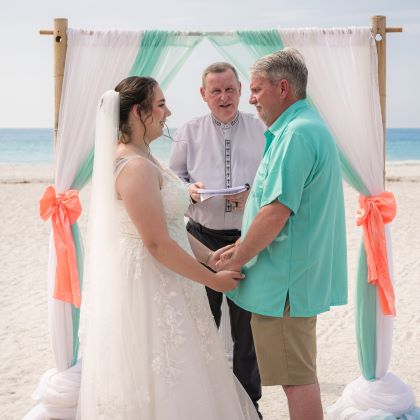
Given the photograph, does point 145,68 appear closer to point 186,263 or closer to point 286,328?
point 186,263

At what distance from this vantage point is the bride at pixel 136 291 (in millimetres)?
3025

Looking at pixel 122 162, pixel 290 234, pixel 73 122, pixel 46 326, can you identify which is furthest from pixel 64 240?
pixel 46 326

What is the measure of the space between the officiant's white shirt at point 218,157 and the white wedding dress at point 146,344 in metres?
1.11

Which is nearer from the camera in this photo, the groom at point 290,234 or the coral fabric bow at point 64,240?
the groom at point 290,234

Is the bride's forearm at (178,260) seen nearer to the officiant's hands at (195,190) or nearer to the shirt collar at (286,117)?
the shirt collar at (286,117)

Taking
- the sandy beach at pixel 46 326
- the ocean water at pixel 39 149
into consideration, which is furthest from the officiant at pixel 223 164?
the ocean water at pixel 39 149

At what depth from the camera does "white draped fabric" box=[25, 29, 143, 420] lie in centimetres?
412

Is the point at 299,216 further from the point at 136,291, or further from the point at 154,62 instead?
the point at 154,62

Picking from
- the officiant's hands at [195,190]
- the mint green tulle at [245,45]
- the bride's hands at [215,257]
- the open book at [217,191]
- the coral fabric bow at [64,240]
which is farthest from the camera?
the mint green tulle at [245,45]

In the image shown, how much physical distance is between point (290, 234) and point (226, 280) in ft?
1.14

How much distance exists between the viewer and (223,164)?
4.32 meters

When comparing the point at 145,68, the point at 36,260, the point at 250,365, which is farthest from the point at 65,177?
the point at 36,260

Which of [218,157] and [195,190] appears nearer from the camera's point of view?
[195,190]

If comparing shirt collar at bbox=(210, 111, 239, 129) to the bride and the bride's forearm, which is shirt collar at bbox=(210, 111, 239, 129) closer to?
the bride
